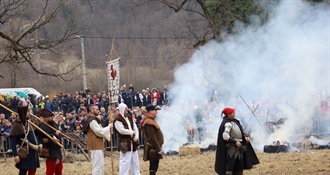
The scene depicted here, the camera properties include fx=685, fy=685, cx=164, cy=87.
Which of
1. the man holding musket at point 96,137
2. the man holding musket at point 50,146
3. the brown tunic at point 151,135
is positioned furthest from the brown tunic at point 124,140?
the man holding musket at point 50,146

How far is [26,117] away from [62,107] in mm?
15852

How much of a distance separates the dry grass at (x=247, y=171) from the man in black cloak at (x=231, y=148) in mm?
2156

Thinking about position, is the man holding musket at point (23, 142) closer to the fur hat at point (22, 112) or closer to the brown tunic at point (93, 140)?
the fur hat at point (22, 112)

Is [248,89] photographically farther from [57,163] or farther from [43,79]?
[43,79]

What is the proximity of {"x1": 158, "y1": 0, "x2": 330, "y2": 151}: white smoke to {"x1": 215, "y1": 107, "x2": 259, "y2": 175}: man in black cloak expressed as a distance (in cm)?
762

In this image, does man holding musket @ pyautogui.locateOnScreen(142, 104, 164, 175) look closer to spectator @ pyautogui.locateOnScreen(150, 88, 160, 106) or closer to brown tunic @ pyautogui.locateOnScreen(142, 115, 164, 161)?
brown tunic @ pyautogui.locateOnScreen(142, 115, 164, 161)

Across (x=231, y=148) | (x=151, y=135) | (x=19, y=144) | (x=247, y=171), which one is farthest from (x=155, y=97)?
(x=19, y=144)

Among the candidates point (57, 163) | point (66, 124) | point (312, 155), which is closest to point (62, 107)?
point (66, 124)

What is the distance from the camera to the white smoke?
20391 mm

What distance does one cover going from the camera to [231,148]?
12727 millimetres

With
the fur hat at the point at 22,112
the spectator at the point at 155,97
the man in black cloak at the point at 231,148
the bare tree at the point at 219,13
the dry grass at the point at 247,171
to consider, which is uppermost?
the bare tree at the point at 219,13

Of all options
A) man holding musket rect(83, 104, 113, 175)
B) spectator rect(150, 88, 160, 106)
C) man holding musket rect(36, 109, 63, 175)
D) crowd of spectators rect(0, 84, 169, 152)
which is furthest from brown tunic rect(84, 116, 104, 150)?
spectator rect(150, 88, 160, 106)

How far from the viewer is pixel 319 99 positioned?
21906 mm

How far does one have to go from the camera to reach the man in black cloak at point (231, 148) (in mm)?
12672
